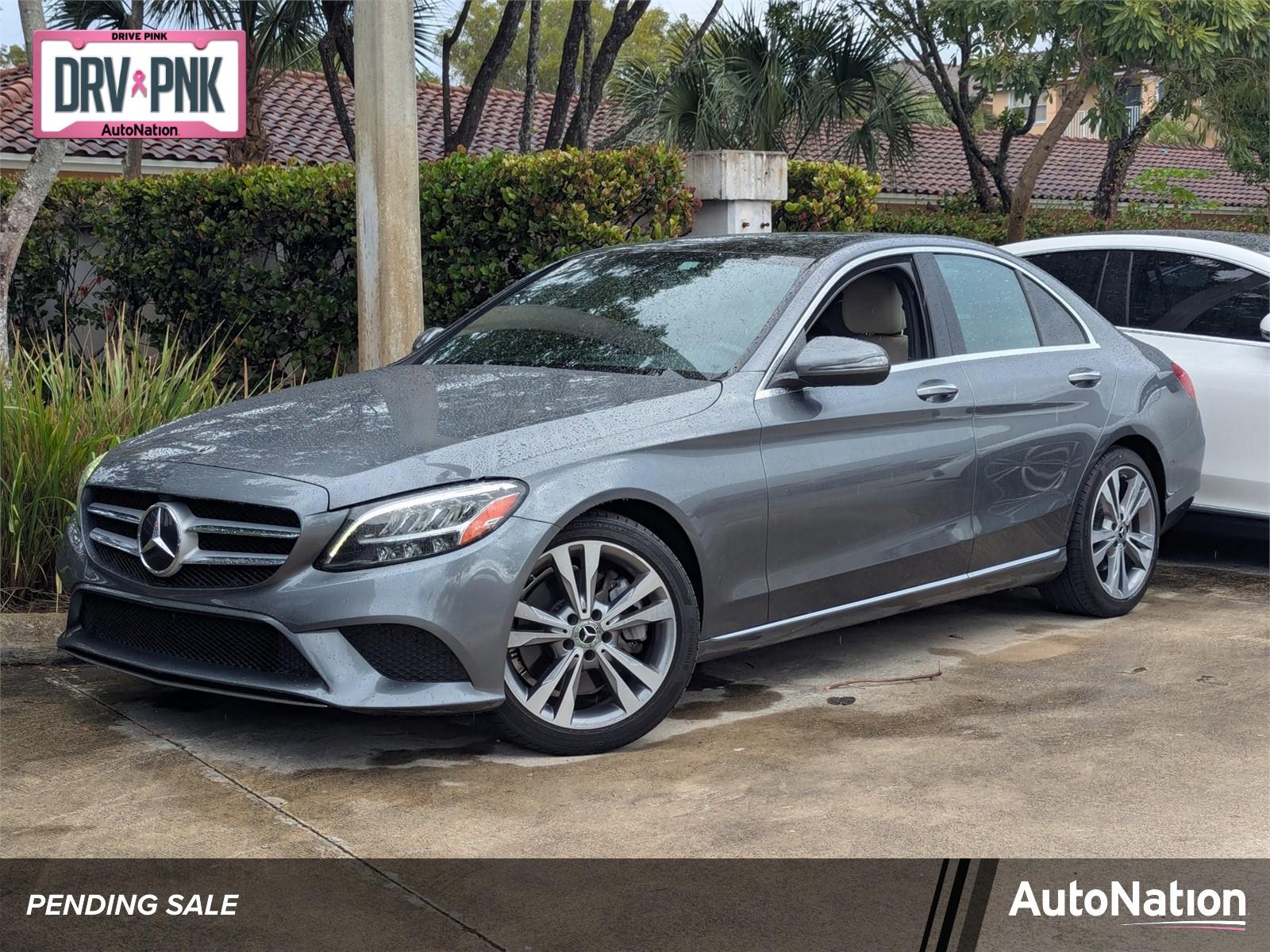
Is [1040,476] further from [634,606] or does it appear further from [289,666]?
[289,666]

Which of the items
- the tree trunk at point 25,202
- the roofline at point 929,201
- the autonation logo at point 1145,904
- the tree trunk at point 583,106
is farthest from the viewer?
the roofline at point 929,201

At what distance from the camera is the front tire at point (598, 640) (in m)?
4.55

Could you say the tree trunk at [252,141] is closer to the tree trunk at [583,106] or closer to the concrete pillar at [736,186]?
the tree trunk at [583,106]

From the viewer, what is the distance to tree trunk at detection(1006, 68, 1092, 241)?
49.6ft

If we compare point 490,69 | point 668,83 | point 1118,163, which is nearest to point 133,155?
point 490,69

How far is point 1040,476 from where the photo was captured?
612 centimetres

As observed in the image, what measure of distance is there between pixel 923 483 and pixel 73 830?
3.07 meters

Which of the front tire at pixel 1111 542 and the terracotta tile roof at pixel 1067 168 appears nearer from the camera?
the front tire at pixel 1111 542

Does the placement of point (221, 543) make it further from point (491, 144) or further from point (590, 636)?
point (491, 144)

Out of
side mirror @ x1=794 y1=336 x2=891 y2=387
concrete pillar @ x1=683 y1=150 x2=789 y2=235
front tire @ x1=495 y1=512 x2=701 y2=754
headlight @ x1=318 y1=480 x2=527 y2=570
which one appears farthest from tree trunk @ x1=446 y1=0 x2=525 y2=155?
headlight @ x1=318 y1=480 x2=527 y2=570

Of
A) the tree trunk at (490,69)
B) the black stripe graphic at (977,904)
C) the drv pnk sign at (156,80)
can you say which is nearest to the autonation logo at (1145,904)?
the black stripe graphic at (977,904)

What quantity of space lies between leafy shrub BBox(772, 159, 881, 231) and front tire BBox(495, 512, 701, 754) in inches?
210

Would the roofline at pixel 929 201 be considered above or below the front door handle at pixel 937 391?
above

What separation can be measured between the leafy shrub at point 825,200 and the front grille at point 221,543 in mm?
5703
